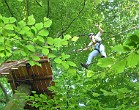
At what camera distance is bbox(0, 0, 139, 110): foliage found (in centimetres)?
224

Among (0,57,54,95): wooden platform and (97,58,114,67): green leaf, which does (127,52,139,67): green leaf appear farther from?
(0,57,54,95): wooden platform

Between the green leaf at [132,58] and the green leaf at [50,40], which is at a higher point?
the green leaf at [50,40]

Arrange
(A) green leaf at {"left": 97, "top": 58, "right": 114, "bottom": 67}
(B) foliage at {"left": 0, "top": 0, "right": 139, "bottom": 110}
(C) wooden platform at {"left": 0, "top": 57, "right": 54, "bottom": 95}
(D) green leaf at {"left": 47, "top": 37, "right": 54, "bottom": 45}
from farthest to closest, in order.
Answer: (C) wooden platform at {"left": 0, "top": 57, "right": 54, "bottom": 95}, (D) green leaf at {"left": 47, "top": 37, "right": 54, "bottom": 45}, (B) foliage at {"left": 0, "top": 0, "right": 139, "bottom": 110}, (A) green leaf at {"left": 97, "top": 58, "right": 114, "bottom": 67}

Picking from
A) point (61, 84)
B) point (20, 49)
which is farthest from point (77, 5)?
point (20, 49)

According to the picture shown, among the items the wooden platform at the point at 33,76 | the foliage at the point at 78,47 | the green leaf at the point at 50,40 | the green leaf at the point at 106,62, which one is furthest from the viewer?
the wooden platform at the point at 33,76

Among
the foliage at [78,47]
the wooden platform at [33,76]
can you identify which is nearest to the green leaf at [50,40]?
the foliage at [78,47]

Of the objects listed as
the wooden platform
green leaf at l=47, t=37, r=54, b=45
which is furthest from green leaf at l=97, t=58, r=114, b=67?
the wooden platform

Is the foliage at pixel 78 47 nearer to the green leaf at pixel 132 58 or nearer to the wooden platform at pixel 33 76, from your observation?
the green leaf at pixel 132 58

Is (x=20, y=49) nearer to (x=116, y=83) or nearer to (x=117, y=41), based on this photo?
(x=116, y=83)

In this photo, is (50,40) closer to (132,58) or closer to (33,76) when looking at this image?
(132,58)

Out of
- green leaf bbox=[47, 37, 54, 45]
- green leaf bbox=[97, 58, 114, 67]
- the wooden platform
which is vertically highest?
the wooden platform

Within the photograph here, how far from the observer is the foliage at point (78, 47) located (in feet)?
7.36

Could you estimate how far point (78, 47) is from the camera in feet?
35.9

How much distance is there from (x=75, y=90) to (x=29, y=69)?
227 cm
